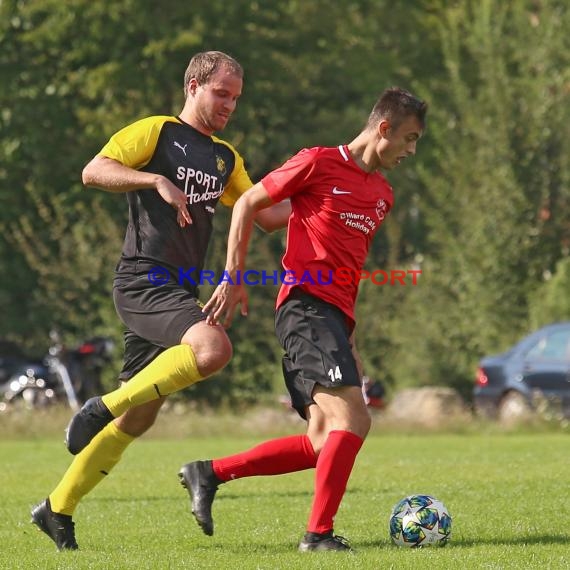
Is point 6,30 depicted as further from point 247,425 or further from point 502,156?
point 247,425

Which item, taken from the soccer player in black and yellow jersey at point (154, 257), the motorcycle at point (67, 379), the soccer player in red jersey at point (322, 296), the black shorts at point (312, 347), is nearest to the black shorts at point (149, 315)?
the soccer player in black and yellow jersey at point (154, 257)

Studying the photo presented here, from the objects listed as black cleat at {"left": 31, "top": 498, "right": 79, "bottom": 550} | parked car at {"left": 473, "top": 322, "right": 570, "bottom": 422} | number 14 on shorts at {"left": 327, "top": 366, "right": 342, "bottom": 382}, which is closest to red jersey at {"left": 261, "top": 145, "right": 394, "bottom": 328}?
number 14 on shorts at {"left": 327, "top": 366, "right": 342, "bottom": 382}

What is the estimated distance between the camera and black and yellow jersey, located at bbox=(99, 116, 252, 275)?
780 cm

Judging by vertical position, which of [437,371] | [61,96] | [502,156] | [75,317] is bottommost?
[437,371]

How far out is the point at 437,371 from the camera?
27484 mm

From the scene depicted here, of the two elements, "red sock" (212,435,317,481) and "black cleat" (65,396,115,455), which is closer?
"black cleat" (65,396,115,455)

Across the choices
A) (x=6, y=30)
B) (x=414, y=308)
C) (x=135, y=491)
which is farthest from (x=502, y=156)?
(x=135, y=491)

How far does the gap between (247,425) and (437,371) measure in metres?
6.77

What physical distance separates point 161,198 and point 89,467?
1.45 m

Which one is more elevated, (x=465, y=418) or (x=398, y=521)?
(x=398, y=521)

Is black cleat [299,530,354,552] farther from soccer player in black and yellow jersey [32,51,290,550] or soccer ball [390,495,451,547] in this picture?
soccer player in black and yellow jersey [32,51,290,550]

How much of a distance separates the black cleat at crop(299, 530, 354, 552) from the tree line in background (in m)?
16.9

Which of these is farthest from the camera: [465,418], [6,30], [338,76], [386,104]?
[338,76]

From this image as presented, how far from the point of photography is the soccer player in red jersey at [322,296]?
737 centimetres
